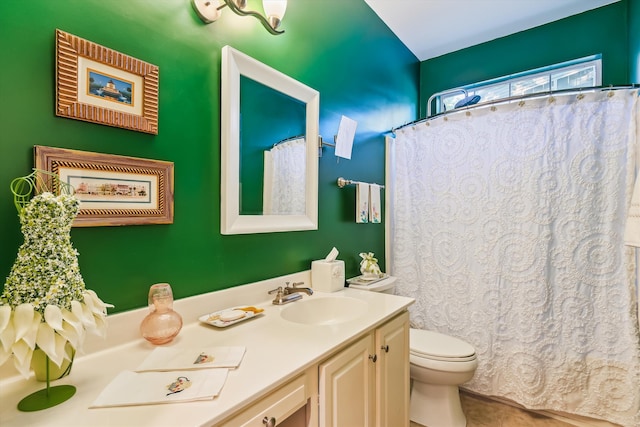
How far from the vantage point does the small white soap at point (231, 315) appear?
3.75 feet

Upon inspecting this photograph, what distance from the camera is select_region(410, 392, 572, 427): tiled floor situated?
A: 6.22 feet

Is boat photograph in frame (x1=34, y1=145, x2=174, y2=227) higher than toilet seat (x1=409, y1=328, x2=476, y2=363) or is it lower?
higher

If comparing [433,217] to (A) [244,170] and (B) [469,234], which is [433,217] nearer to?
(B) [469,234]

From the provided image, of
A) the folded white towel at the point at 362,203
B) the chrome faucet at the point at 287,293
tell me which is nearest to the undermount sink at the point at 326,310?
the chrome faucet at the point at 287,293

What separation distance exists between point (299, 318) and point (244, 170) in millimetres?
697

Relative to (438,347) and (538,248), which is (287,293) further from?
(538,248)

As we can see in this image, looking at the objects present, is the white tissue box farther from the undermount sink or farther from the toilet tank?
the toilet tank

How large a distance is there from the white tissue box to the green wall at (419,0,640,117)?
2.13 m

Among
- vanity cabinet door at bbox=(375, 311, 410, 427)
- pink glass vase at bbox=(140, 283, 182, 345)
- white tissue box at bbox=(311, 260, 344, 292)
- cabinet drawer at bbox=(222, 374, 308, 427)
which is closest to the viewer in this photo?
cabinet drawer at bbox=(222, 374, 308, 427)

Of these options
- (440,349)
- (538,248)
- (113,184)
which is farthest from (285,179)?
(538,248)

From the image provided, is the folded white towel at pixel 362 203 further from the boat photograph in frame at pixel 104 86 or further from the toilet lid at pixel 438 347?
the boat photograph in frame at pixel 104 86

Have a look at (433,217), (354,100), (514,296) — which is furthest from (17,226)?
(514,296)

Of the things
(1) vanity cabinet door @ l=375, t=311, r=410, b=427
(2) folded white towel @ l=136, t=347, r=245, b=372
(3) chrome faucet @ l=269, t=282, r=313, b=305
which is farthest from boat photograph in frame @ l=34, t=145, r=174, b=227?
(1) vanity cabinet door @ l=375, t=311, r=410, b=427

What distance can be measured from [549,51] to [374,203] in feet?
6.09
